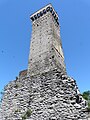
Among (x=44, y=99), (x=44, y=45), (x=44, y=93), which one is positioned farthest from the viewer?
(x=44, y=45)

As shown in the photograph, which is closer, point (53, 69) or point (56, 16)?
point (53, 69)

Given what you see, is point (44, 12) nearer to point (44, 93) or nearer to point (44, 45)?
point (44, 45)

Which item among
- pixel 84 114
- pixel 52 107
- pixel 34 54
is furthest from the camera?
pixel 34 54

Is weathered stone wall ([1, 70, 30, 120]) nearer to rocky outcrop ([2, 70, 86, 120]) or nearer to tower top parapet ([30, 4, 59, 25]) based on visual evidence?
rocky outcrop ([2, 70, 86, 120])

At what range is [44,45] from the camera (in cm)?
1070

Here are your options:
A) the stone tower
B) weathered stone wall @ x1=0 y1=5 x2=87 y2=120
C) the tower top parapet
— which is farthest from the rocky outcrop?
the tower top parapet

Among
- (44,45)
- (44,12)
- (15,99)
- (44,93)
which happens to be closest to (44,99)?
(44,93)

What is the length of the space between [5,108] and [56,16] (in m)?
8.96

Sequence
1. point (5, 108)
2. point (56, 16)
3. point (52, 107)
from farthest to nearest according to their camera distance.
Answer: point (56, 16), point (5, 108), point (52, 107)

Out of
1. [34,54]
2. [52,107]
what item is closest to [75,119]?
[52,107]

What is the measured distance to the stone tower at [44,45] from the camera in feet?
31.9

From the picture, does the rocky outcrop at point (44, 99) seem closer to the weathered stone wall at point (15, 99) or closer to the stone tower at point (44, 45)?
the weathered stone wall at point (15, 99)

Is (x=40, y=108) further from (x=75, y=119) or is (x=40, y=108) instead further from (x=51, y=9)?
(x=51, y=9)

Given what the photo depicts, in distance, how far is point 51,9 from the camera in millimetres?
13414
